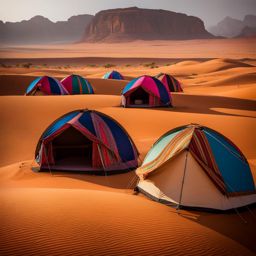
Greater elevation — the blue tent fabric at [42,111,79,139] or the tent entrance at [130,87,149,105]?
the blue tent fabric at [42,111,79,139]

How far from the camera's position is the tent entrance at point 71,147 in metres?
11.6

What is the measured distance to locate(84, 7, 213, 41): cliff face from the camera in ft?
591

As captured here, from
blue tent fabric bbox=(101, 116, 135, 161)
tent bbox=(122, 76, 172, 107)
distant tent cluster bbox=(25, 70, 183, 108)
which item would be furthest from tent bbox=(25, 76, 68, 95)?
blue tent fabric bbox=(101, 116, 135, 161)

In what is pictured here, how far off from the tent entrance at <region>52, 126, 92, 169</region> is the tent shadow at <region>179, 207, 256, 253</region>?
499 centimetres

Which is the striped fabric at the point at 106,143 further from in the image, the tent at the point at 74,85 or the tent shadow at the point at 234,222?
the tent at the point at 74,85

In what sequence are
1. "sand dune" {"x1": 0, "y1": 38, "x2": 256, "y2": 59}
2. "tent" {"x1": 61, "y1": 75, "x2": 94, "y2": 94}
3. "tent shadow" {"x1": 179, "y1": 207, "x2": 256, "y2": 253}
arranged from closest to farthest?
1. "tent shadow" {"x1": 179, "y1": 207, "x2": 256, "y2": 253}
2. "tent" {"x1": 61, "y1": 75, "x2": 94, "y2": 94}
3. "sand dune" {"x1": 0, "y1": 38, "x2": 256, "y2": 59}

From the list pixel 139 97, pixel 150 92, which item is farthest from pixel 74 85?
pixel 150 92

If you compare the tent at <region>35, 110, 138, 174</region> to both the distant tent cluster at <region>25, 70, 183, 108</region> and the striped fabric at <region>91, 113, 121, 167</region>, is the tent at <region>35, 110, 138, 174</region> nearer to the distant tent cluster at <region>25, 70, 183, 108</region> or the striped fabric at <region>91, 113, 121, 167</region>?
the striped fabric at <region>91, 113, 121, 167</region>

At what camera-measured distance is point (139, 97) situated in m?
23.1

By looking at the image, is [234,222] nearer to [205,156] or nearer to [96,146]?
[205,156]

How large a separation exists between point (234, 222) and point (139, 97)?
16.4m

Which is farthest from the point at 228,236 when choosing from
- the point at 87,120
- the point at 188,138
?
the point at 87,120

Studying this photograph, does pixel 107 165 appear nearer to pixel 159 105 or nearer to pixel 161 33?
pixel 159 105

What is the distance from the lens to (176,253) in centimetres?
509
